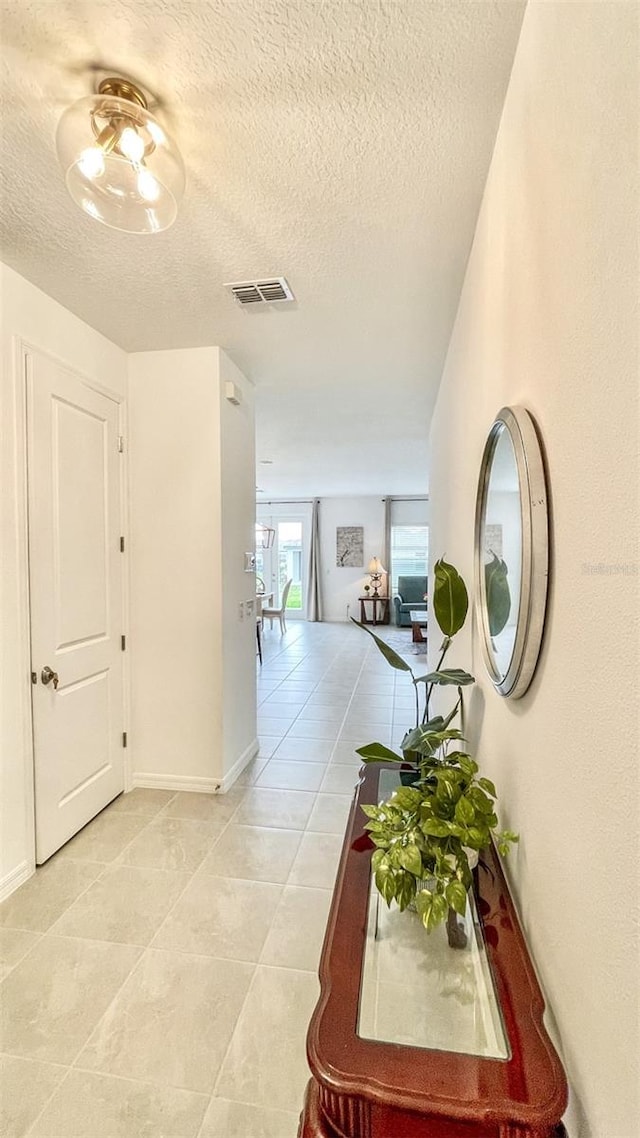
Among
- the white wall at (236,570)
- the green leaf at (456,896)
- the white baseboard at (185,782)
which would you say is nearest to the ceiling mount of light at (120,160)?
the white wall at (236,570)

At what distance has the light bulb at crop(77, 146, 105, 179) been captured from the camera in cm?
122

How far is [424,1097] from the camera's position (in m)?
0.63

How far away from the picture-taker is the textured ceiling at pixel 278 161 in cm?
103

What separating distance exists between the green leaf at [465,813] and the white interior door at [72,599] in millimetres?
1905

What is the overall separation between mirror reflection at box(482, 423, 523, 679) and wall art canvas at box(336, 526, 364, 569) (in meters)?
8.29

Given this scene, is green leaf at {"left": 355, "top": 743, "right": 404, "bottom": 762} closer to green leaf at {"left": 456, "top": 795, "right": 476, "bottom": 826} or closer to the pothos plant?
the pothos plant

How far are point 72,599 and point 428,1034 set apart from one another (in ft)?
7.06

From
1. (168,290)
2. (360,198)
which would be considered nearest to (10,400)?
(168,290)

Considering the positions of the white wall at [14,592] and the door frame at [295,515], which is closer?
the white wall at [14,592]

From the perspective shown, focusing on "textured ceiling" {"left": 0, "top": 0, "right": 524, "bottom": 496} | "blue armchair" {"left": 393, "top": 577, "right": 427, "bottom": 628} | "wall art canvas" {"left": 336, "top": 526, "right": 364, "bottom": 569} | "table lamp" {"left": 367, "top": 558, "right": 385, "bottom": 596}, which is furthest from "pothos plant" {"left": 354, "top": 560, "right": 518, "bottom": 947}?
"wall art canvas" {"left": 336, "top": 526, "right": 364, "bottom": 569}

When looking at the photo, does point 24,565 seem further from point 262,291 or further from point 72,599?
point 262,291

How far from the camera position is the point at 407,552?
9.48 metres

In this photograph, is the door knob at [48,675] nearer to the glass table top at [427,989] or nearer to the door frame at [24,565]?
the door frame at [24,565]

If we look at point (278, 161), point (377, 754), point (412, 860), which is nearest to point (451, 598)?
point (377, 754)
